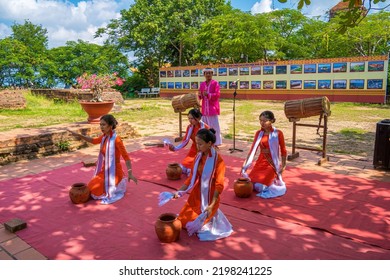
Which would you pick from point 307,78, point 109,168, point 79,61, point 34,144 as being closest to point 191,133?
point 109,168

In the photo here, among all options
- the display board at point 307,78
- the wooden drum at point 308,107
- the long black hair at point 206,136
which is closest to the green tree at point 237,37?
the display board at point 307,78

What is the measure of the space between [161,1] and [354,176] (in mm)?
25037

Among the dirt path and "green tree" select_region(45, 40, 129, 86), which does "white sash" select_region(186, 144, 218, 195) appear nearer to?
the dirt path

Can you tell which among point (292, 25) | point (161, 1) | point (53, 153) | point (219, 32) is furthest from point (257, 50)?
point (53, 153)

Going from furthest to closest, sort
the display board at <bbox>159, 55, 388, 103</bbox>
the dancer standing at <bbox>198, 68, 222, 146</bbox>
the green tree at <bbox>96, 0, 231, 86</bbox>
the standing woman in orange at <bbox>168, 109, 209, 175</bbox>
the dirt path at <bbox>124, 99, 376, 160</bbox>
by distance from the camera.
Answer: the green tree at <bbox>96, 0, 231, 86</bbox>, the display board at <bbox>159, 55, 388, 103</bbox>, the dirt path at <bbox>124, 99, 376, 160</bbox>, the dancer standing at <bbox>198, 68, 222, 146</bbox>, the standing woman in orange at <bbox>168, 109, 209, 175</bbox>

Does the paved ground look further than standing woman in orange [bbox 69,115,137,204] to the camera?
Yes

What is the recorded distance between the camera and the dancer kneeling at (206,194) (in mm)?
3391

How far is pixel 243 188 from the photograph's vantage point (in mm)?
4520

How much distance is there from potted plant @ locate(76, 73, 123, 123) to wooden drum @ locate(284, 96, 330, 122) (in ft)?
16.0

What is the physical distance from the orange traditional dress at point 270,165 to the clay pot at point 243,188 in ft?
0.64

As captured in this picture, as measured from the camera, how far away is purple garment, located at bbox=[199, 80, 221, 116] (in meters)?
7.44

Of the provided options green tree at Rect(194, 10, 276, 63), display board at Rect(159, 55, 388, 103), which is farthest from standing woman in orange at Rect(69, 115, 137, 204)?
green tree at Rect(194, 10, 276, 63)

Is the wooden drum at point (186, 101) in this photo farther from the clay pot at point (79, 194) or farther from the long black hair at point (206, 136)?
the long black hair at point (206, 136)

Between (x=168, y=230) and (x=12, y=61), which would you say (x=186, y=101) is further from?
(x=12, y=61)
